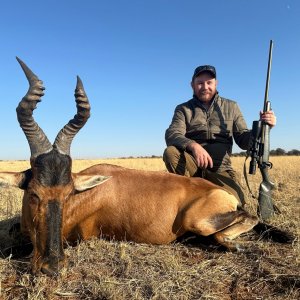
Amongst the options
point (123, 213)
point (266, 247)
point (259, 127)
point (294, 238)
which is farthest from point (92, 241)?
point (259, 127)

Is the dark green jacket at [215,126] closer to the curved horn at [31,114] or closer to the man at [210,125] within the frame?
the man at [210,125]

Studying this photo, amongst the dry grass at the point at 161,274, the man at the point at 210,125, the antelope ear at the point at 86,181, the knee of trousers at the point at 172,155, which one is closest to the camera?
the dry grass at the point at 161,274

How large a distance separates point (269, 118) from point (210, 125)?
3.53 ft

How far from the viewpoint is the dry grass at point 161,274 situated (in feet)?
11.6

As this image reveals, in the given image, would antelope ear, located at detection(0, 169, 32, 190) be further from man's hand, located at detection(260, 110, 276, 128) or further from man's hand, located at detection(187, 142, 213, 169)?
man's hand, located at detection(260, 110, 276, 128)

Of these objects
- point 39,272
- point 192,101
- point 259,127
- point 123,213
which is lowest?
point 39,272

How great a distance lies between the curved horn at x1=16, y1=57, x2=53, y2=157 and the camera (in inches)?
182

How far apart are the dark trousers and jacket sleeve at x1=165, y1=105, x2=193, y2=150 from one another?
0.15m

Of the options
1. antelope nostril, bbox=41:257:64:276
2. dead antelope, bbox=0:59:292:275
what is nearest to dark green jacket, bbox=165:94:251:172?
dead antelope, bbox=0:59:292:275

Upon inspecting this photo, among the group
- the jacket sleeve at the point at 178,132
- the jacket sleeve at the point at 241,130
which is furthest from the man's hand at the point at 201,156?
the jacket sleeve at the point at 241,130

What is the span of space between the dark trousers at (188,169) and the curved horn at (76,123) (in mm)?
2263

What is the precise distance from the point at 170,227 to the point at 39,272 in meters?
1.97

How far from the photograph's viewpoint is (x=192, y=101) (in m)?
7.68

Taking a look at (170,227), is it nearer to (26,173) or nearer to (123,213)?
(123,213)
